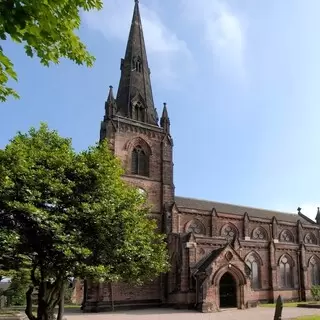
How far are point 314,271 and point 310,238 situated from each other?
6462mm

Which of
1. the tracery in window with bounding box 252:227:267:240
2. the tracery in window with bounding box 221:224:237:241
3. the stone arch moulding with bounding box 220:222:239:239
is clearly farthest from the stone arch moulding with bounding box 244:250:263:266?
the tracery in window with bounding box 252:227:267:240

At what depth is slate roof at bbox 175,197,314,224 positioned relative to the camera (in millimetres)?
47328

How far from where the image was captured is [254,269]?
4225cm

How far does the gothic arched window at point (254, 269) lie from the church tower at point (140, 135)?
11059 mm

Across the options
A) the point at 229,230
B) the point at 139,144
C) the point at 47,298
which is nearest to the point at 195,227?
the point at 229,230

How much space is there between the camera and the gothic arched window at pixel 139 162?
41438 millimetres

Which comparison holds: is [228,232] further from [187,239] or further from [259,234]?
[187,239]

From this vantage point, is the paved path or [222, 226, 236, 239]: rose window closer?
the paved path

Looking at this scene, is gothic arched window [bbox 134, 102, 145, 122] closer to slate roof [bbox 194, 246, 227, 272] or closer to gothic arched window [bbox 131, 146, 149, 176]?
gothic arched window [bbox 131, 146, 149, 176]

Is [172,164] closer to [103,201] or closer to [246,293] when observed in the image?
[246,293]

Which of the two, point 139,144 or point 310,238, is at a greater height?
point 139,144

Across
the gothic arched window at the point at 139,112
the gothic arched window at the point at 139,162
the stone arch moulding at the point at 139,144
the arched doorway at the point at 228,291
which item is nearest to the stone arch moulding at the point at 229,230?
the arched doorway at the point at 228,291

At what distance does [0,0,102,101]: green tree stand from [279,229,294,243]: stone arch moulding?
4886 centimetres

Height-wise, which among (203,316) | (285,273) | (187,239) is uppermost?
(187,239)
